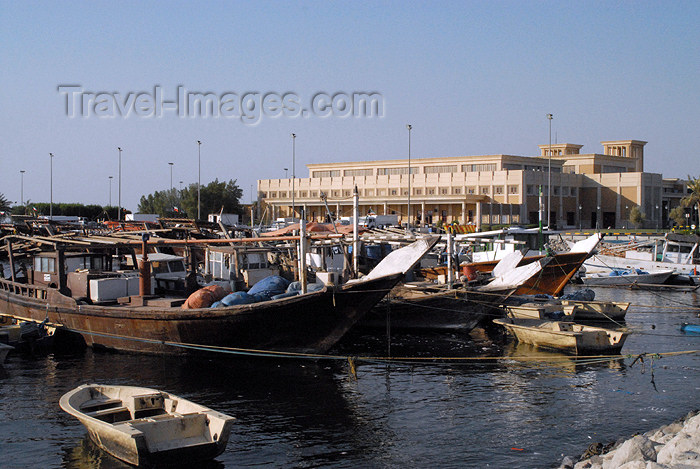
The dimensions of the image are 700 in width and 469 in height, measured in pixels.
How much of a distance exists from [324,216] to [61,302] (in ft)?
247

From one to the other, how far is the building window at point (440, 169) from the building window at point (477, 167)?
Result: 1.61 meters

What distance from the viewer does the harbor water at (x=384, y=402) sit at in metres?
12.9

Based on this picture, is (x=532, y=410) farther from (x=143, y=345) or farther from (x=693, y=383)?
(x=143, y=345)

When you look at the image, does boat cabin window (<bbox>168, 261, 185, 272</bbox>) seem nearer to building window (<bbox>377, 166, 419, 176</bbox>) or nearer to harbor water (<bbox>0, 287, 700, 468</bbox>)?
harbor water (<bbox>0, 287, 700, 468</bbox>)

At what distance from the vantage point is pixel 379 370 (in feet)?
63.3

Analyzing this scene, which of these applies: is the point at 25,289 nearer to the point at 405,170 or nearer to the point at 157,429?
the point at 157,429

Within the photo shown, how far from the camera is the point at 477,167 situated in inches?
3639

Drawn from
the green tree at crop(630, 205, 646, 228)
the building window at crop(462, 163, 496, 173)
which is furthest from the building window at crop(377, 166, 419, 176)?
the green tree at crop(630, 205, 646, 228)

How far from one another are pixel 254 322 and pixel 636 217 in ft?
262

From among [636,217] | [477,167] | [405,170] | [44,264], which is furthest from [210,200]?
[44,264]

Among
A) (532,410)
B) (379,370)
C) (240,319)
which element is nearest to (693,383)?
(532,410)

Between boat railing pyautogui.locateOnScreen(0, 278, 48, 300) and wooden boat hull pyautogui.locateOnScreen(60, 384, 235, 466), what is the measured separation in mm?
10621

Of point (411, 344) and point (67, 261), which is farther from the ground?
point (67, 261)

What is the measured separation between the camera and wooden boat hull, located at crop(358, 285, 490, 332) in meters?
25.0
